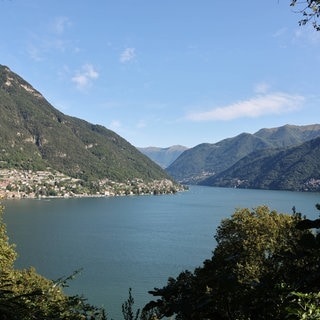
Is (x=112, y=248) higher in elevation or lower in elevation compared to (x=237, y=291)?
lower

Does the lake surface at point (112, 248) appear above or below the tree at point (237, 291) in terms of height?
below

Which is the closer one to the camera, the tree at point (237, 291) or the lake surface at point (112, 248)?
the tree at point (237, 291)

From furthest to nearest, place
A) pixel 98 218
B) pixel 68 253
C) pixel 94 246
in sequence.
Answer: pixel 98 218, pixel 94 246, pixel 68 253

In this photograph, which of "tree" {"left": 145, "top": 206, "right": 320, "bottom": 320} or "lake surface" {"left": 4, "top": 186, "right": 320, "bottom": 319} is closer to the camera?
"tree" {"left": 145, "top": 206, "right": 320, "bottom": 320}

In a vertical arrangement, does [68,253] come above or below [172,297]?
below

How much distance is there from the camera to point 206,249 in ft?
231

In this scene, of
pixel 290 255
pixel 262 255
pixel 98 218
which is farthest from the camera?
pixel 98 218

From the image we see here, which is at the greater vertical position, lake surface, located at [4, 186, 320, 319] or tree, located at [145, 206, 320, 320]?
tree, located at [145, 206, 320, 320]

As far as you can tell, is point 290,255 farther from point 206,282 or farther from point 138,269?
point 138,269

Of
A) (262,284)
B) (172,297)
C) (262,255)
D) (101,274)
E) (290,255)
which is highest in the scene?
(290,255)

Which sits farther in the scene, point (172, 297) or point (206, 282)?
point (172, 297)

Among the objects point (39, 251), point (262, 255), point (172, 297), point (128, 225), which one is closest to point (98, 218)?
point (128, 225)

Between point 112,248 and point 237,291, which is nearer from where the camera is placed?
point 237,291

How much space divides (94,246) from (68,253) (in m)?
8.74
